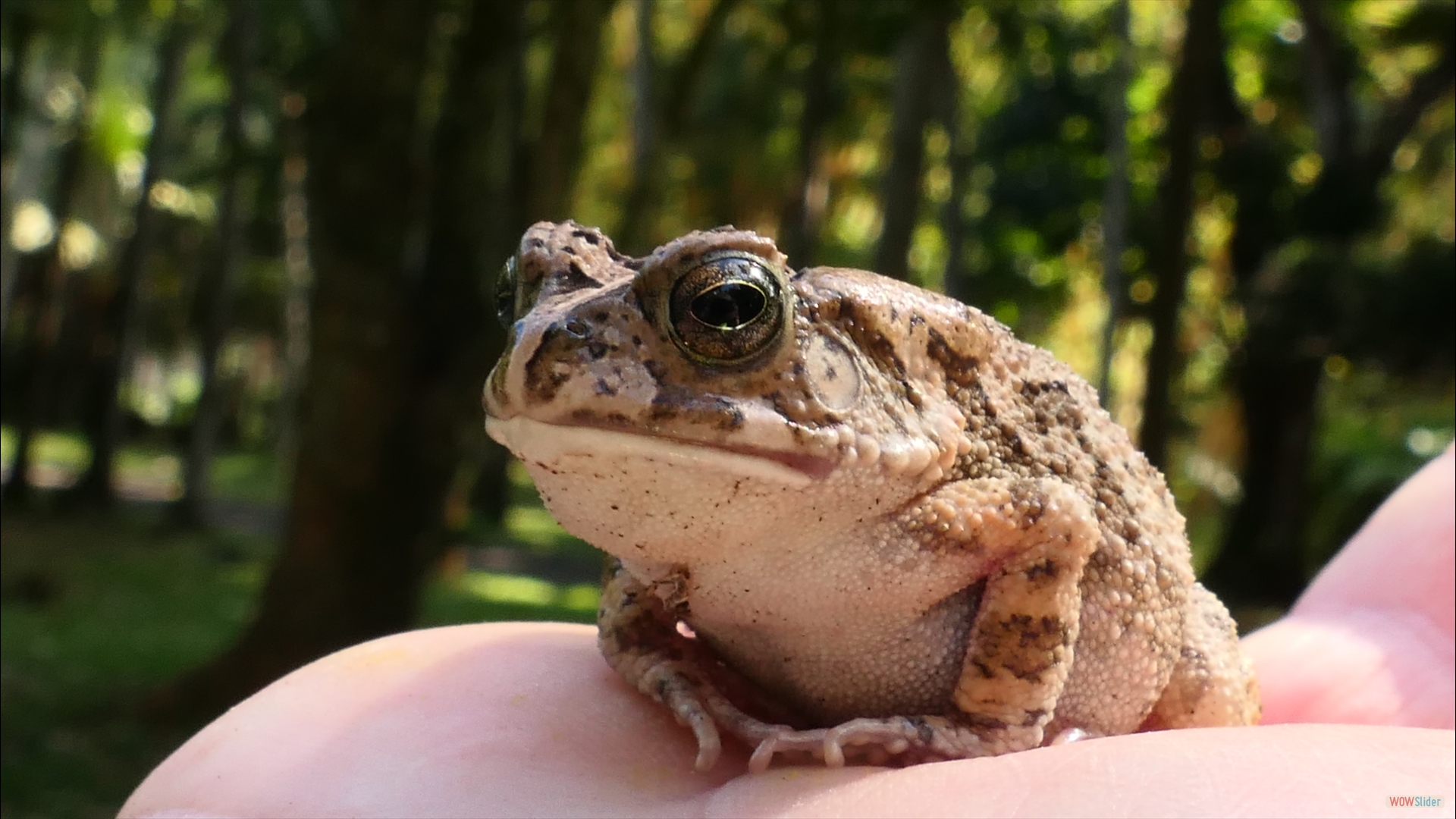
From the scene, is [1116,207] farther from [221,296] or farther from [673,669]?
[221,296]

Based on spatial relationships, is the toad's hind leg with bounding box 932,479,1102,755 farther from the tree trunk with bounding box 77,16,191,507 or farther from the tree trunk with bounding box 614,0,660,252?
the tree trunk with bounding box 77,16,191,507

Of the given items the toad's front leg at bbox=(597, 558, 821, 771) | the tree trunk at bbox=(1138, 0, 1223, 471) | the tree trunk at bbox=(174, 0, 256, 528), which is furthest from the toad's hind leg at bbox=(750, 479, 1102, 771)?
the tree trunk at bbox=(174, 0, 256, 528)

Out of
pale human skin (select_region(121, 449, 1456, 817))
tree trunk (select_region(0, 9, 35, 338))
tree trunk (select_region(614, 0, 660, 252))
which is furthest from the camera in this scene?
tree trunk (select_region(0, 9, 35, 338))

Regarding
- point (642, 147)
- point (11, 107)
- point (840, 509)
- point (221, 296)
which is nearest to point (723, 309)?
point (840, 509)

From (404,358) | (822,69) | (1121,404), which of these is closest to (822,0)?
(822,69)

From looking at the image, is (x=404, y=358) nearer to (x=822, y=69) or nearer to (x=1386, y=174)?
(x=822, y=69)

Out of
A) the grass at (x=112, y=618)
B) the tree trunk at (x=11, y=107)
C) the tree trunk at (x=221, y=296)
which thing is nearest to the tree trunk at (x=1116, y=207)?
the grass at (x=112, y=618)
